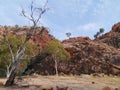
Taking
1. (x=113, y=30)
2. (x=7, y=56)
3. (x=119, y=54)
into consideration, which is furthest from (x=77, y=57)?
(x=113, y=30)

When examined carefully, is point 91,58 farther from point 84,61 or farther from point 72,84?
point 72,84

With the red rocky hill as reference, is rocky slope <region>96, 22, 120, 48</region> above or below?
above

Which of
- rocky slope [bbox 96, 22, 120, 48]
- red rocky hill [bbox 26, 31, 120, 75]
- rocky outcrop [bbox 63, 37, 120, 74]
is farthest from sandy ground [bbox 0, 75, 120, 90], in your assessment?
rocky slope [bbox 96, 22, 120, 48]

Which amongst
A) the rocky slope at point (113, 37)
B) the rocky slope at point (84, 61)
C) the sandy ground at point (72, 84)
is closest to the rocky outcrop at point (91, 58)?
the rocky slope at point (84, 61)

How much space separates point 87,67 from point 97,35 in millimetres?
44674

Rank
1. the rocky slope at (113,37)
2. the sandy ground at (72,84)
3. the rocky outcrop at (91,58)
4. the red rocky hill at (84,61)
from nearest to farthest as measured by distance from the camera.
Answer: the sandy ground at (72,84)
the rocky outcrop at (91,58)
the red rocky hill at (84,61)
the rocky slope at (113,37)

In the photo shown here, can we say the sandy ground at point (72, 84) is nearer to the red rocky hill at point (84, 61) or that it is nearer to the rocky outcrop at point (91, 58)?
the rocky outcrop at point (91, 58)

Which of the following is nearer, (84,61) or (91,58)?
(84,61)

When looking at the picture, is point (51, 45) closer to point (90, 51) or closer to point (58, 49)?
point (58, 49)

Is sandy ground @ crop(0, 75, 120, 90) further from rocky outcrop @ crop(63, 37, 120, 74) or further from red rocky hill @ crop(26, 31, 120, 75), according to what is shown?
red rocky hill @ crop(26, 31, 120, 75)

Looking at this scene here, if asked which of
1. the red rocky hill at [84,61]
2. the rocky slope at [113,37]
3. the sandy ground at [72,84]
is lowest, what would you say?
the sandy ground at [72,84]

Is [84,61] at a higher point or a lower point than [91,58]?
lower

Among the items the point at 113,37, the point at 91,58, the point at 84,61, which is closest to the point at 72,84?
the point at 84,61

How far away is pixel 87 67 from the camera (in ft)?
237
